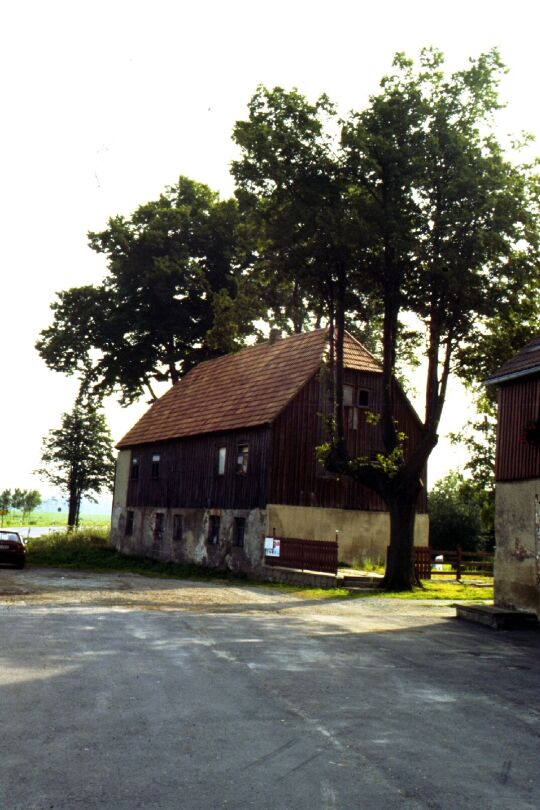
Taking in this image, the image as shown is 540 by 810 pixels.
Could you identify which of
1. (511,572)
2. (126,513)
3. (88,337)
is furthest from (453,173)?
(88,337)

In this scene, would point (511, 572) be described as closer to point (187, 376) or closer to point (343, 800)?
point (343, 800)

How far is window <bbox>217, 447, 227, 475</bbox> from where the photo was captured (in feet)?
122

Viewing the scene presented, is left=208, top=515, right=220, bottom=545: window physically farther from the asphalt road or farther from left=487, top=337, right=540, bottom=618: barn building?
the asphalt road

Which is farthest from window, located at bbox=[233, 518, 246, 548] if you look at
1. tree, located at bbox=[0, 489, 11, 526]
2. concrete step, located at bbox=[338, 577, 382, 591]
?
tree, located at bbox=[0, 489, 11, 526]

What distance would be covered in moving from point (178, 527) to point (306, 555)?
12165 mm

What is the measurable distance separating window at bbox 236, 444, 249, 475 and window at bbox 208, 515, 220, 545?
2529 mm

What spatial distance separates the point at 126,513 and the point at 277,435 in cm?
1550

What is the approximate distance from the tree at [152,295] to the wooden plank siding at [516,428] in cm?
2977

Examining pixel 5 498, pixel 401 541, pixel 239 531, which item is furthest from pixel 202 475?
pixel 5 498

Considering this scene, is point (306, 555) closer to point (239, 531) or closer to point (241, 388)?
point (239, 531)

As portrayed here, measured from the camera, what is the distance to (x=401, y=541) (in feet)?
93.0

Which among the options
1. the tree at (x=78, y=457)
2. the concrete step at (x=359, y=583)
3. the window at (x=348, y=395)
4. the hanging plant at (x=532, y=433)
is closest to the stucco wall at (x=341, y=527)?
the window at (x=348, y=395)

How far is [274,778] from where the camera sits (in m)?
6.31

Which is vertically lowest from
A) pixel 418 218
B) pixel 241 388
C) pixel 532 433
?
pixel 532 433
